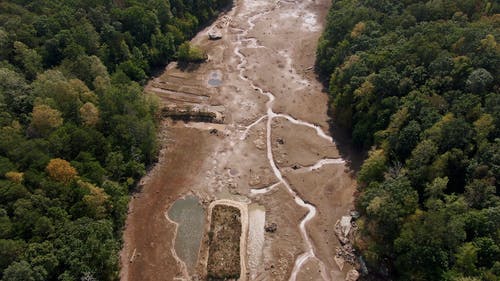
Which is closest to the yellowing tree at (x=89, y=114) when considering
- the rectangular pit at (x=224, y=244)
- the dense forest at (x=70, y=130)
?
the dense forest at (x=70, y=130)

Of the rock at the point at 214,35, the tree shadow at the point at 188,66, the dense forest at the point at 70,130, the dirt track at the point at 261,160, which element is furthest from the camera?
the rock at the point at 214,35

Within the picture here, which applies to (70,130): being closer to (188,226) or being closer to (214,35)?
(188,226)

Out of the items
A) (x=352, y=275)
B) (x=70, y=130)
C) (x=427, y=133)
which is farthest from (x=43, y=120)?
(x=427, y=133)

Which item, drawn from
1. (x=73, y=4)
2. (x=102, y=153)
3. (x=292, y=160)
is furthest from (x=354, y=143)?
(x=73, y=4)

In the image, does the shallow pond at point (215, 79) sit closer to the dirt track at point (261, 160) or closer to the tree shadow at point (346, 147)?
the dirt track at point (261, 160)

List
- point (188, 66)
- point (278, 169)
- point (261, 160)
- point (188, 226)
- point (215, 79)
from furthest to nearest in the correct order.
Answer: point (188, 66) < point (215, 79) < point (261, 160) < point (278, 169) < point (188, 226)

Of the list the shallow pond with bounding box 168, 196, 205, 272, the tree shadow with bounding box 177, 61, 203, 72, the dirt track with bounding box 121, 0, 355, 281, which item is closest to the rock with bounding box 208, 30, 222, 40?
the dirt track with bounding box 121, 0, 355, 281

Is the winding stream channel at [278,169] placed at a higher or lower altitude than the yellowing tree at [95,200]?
lower
